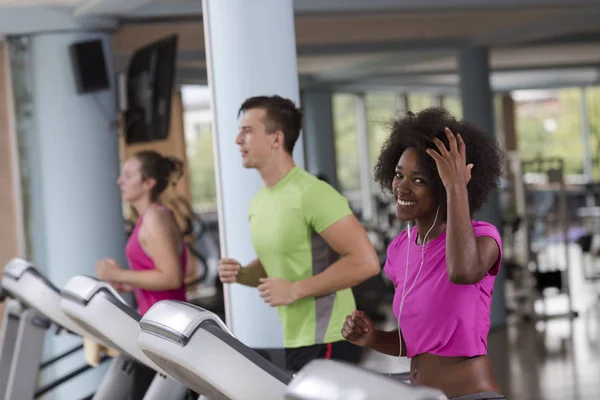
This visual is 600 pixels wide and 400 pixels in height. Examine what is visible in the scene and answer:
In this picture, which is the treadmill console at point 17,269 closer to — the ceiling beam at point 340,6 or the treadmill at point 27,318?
the treadmill at point 27,318

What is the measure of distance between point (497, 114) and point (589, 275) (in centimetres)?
635

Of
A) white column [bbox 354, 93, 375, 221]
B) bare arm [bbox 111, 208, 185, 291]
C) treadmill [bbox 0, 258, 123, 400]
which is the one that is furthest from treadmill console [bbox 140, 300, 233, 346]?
white column [bbox 354, 93, 375, 221]

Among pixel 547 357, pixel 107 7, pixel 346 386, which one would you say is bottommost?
pixel 547 357

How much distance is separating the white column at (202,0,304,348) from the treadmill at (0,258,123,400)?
61cm

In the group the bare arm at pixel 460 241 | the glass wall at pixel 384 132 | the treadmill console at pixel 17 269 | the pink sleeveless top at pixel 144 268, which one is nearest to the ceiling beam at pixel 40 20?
the pink sleeveless top at pixel 144 268

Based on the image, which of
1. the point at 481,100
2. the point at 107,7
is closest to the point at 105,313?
the point at 107,7

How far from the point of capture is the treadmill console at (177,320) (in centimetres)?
162

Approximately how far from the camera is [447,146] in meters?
2.02

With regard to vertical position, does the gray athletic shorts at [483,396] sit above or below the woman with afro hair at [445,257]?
below

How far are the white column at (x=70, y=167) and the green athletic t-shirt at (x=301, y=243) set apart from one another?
3.07m

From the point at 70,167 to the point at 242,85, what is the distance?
8.74 ft

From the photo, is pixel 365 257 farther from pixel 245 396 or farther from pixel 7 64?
pixel 7 64

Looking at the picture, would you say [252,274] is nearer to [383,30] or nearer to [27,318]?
[27,318]

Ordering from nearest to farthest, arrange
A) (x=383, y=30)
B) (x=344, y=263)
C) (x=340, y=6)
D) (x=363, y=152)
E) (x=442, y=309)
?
(x=442, y=309) < (x=344, y=263) < (x=340, y=6) < (x=383, y=30) < (x=363, y=152)
